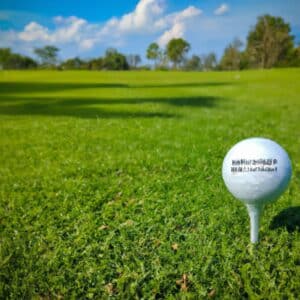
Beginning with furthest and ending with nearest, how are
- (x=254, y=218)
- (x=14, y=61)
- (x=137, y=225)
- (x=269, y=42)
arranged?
(x=14, y=61) → (x=269, y=42) → (x=137, y=225) → (x=254, y=218)

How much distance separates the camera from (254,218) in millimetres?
2840

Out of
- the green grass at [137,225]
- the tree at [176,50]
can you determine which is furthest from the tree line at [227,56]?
the green grass at [137,225]

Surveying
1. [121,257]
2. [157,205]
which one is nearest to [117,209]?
[157,205]

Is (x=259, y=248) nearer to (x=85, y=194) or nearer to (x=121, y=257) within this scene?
(x=121, y=257)

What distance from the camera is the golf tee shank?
2.78 meters

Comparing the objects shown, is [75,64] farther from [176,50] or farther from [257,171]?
[257,171]

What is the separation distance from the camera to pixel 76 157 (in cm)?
577

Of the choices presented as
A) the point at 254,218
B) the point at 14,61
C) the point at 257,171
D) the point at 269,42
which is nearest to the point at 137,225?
the point at 254,218

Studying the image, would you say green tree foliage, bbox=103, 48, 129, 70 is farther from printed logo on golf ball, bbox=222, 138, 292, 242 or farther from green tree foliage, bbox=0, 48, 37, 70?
printed logo on golf ball, bbox=222, 138, 292, 242

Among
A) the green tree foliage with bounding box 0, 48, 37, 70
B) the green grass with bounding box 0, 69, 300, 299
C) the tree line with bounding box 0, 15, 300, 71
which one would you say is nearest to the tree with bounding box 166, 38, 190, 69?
the tree line with bounding box 0, 15, 300, 71

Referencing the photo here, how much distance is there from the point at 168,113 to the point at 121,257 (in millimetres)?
7376

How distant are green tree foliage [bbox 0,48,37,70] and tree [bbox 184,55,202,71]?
42332 millimetres

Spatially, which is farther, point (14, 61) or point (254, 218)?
point (14, 61)

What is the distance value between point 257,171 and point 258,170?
0.4 inches
